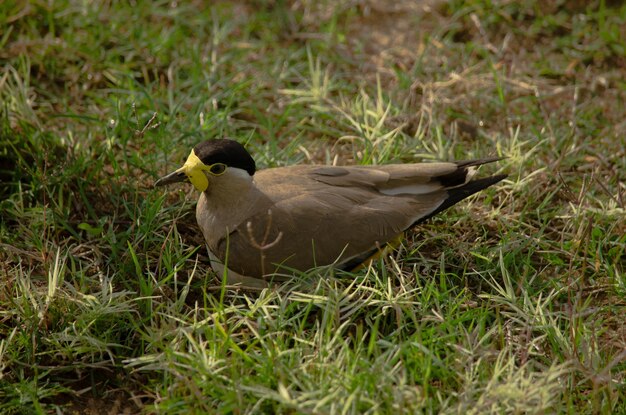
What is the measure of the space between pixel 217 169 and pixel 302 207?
431mm

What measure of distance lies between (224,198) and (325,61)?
2.06m

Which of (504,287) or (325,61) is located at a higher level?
(325,61)

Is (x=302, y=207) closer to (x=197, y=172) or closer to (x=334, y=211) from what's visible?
(x=334, y=211)

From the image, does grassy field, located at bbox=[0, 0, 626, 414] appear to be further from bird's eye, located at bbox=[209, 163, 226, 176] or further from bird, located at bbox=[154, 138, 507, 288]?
bird's eye, located at bbox=[209, 163, 226, 176]

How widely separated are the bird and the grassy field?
5.3 inches

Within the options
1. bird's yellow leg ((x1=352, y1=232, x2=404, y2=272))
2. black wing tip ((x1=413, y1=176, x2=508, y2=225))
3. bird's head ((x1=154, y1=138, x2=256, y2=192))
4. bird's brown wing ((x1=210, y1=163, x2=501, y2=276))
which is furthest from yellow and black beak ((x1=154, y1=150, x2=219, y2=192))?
black wing tip ((x1=413, y1=176, x2=508, y2=225))

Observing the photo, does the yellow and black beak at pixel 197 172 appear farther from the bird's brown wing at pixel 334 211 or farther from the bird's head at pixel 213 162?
the bird's brown wing at pixel 334 211

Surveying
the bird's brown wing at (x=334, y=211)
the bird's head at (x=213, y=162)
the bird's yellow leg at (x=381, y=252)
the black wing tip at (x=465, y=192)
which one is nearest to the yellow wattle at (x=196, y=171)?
the bird's head at (x=213, y=162)

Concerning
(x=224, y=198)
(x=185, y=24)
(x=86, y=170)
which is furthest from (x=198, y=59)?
(x=224, y=198)

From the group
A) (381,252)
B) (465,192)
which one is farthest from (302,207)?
(465,192)

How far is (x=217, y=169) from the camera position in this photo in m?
3.66

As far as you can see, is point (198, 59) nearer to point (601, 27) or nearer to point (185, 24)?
point (185, 24)

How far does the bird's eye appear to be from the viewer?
3.65 metres

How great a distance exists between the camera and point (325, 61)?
546 cm
